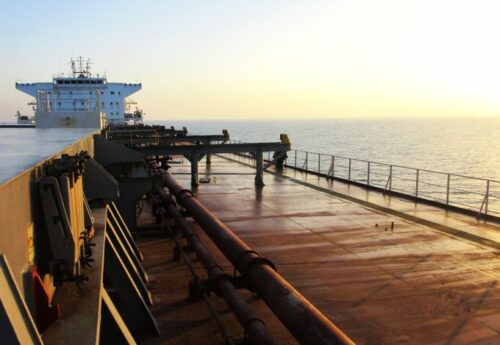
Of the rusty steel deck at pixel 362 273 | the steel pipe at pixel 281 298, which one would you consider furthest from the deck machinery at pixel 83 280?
the rusty steel deck at pixel 362 273

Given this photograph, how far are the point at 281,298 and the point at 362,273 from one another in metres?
4.45

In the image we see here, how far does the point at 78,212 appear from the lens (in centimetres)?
507

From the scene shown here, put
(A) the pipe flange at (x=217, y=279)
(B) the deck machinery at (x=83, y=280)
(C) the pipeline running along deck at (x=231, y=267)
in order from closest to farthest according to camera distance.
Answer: (B) the deck machinery at (x=83, y=280)
(C) the pipeline running along deck at (x=231, y=267)
(A) the pipe flange at (x=217, y=279)

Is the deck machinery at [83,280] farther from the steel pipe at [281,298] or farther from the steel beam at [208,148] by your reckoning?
the steel beam at [208,148]

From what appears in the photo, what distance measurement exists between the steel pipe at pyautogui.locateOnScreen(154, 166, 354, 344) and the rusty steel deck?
1.06 m

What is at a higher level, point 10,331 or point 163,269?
point 10,331

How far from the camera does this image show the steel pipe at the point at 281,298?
4.36 metres

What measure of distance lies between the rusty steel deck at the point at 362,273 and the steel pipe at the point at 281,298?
3.47 ft

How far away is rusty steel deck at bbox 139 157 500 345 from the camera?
269 inches

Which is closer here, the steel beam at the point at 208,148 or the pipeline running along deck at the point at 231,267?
the pipeline running along deck at the point at 231,267

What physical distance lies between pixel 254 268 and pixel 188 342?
1.41m

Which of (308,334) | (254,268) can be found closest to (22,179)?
(308,334)

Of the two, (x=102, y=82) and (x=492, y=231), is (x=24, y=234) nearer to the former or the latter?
(x=492, y=231)

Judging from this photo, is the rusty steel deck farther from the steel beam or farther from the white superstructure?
the white superstructure
